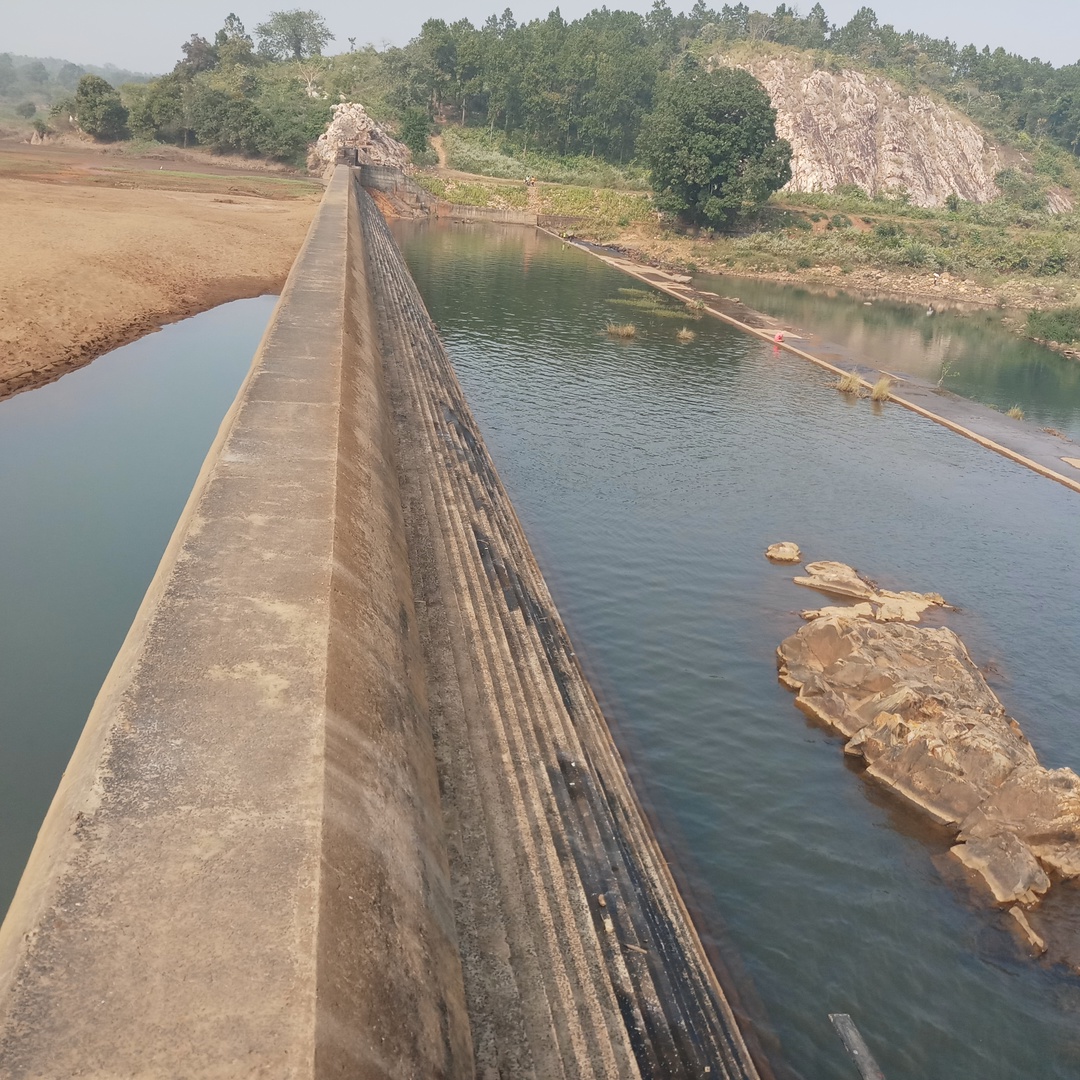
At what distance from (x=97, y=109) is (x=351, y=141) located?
64.4 feet

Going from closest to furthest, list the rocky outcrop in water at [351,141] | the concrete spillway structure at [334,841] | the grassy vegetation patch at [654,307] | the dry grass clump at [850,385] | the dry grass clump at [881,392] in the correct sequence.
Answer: the concrete spillway structure at [334,841] → the dry grass clump at [881,392] → the dry grass clump at [850,385] → the grassy vegetation patch at [654,307] → the rocky outcrop in water at [351,141]

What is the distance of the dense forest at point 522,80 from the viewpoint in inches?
2564

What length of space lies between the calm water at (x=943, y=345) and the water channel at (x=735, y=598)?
3550 millimetres

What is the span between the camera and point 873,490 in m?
20.2

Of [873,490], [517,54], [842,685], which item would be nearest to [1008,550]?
[873,490]

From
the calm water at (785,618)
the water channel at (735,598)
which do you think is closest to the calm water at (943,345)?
the water channel at (735,598)

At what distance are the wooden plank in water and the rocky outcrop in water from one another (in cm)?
6465

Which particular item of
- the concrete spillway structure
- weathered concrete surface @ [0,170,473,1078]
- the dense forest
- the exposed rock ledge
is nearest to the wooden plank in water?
the concrete spillway structure

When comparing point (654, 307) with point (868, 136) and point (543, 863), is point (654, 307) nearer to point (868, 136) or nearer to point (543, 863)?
point (543, 863)

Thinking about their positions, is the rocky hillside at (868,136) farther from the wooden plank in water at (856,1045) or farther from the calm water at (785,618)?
the wooden plank in water at (856,1045)

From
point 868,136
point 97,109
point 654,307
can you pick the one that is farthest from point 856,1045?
point 868,136

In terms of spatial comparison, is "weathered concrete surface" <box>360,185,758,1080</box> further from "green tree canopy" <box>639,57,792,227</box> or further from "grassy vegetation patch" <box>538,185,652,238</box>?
"grassy vegetation patch" <box>538,185,652,238</box>

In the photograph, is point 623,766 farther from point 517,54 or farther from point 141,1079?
point 517,54

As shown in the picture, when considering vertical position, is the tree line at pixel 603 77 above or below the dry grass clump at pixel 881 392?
above
